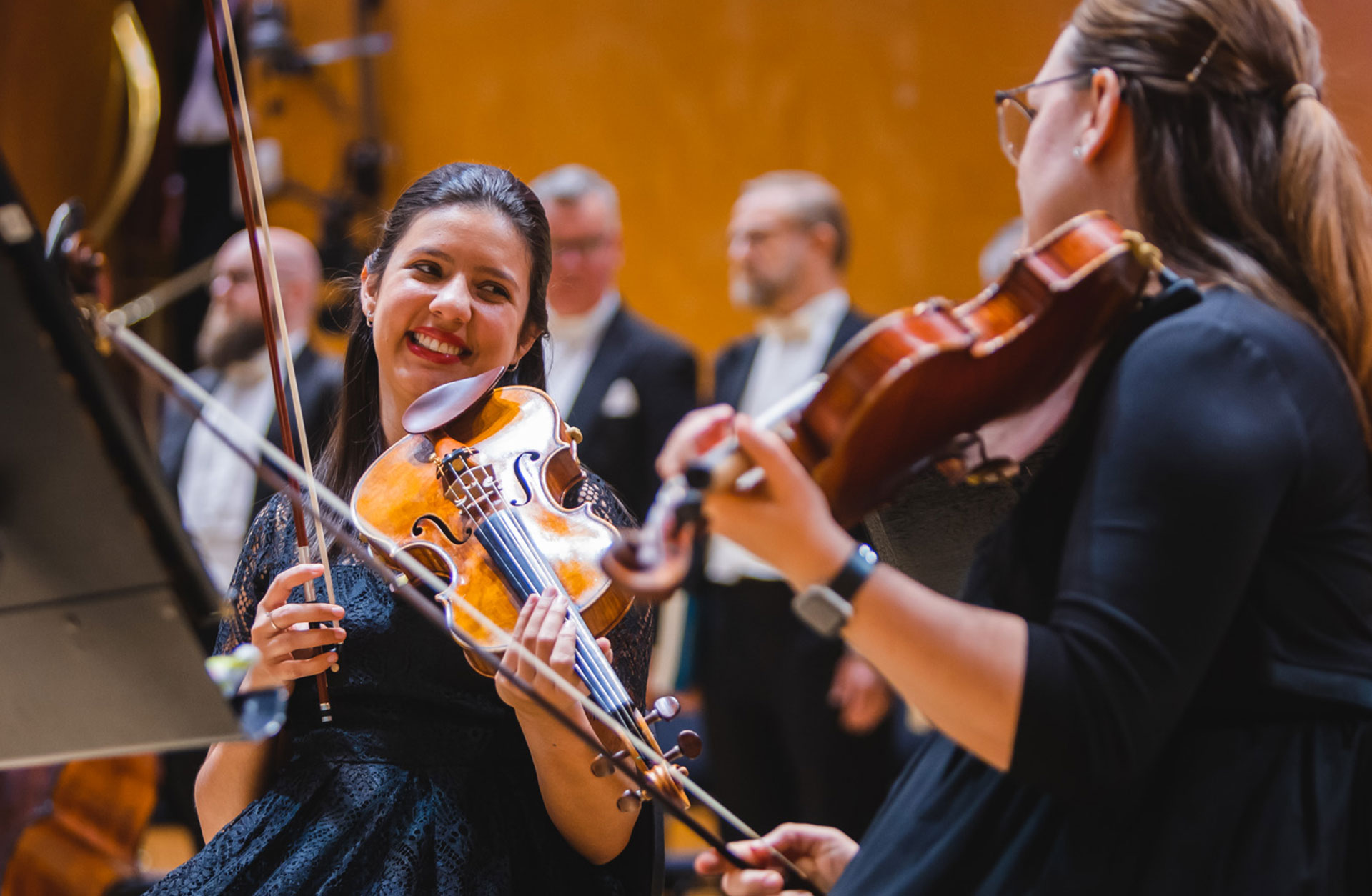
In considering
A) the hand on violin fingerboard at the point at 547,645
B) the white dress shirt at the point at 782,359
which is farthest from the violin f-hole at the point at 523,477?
the white dress shirt at the point at 782,359

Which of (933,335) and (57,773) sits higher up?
(933,335)

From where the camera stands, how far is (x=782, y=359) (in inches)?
125

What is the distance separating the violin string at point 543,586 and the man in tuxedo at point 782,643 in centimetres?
161

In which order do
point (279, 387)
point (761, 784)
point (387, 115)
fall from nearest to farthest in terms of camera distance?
point (279, 387)
point (761, 784)
point (387, 115)

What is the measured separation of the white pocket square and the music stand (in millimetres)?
1946

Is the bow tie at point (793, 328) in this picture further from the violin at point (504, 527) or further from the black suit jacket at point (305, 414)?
the violin at point (504, 527)

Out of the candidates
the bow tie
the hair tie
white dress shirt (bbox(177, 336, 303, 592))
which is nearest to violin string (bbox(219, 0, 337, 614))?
the hair tie

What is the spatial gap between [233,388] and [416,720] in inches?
93.1

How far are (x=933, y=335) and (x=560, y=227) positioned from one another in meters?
A: 1.92

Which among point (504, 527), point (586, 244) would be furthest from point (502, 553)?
point (586, 244)

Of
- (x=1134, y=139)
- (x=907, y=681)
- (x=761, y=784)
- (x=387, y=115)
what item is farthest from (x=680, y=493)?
(x=387, y=115)

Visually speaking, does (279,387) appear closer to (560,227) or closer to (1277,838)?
(1277,838)

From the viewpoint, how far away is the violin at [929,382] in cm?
79

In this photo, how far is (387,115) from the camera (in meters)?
4.38
